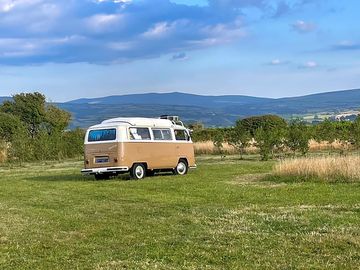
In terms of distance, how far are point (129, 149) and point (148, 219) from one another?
11.2 m

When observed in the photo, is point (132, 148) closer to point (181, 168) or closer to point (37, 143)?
point (181, 168)

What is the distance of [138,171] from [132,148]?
3.12 ft

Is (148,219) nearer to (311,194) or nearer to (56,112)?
(311,194)

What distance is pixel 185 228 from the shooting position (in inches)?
397

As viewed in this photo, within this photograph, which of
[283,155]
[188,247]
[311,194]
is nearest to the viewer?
[188,247]

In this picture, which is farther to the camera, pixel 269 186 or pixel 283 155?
pixel 283 155

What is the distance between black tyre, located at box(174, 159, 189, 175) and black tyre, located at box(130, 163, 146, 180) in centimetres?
213

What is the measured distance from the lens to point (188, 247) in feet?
27.4

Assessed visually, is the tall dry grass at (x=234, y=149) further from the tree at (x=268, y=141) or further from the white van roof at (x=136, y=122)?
the white van roof at (x=136, y=122)

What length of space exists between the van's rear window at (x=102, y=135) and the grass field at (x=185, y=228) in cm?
521

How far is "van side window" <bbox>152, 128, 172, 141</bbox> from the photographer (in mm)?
23812

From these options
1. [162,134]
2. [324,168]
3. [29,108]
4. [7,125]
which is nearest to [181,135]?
[162,134]

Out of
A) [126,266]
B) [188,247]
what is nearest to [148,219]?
[188,247]

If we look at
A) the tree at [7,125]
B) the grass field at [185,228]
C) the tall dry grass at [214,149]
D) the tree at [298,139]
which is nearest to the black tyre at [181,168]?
the grass field at [185,228]
